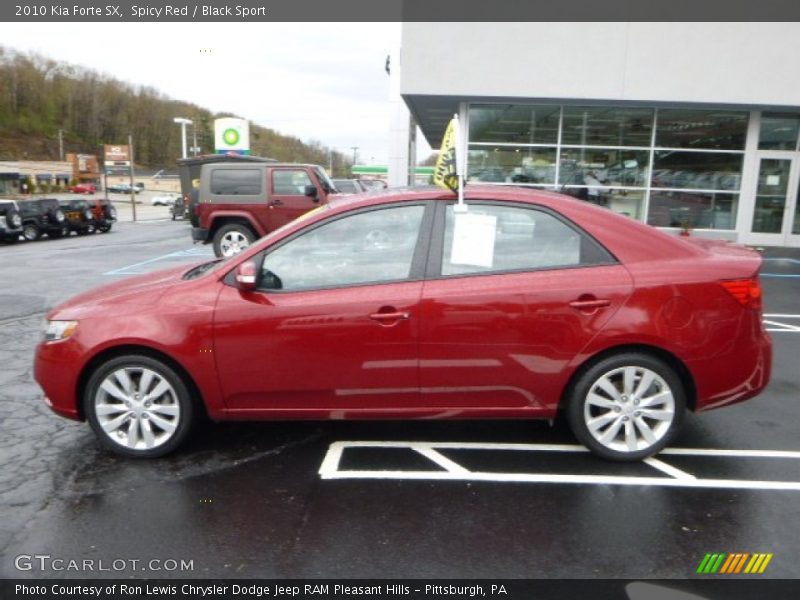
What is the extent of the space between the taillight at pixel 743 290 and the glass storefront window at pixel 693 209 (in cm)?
1337

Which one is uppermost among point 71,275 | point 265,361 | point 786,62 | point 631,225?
point 786,62

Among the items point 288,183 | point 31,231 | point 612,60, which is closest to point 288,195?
point 288,183

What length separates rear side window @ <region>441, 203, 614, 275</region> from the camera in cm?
384

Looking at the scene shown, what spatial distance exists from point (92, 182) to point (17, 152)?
18.4 m

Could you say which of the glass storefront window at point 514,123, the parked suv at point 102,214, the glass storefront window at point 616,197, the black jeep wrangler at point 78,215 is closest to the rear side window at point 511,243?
the glass storefront window at point 514,123

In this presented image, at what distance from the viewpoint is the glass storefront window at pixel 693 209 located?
16.3m

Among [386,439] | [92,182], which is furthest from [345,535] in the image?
[92,182]

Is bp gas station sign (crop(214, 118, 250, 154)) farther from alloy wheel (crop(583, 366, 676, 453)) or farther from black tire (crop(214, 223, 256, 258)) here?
alloy wheel (crop(583, 366, 676, 453))

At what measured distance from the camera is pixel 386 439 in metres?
4.28

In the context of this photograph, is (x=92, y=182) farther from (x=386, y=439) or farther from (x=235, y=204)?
(x=386, y=439)

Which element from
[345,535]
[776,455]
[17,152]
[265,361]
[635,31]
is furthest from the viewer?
[17,152]

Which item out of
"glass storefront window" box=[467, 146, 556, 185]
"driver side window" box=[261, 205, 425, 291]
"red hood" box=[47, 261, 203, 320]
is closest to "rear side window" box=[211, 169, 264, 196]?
"glass storefront window" box=[467, 146, 556, 185]

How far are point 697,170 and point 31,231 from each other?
865 inches

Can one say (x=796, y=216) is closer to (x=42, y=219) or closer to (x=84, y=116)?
(x=42, y=219)
